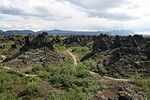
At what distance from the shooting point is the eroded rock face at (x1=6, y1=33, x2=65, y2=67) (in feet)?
168

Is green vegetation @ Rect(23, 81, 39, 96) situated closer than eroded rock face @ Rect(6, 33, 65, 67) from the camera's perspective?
Yes

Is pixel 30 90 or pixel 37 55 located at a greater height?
Result: pixel 37 55

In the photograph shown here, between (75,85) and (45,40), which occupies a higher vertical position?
(45,40)

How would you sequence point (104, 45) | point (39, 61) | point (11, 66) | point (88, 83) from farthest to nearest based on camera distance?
1. point (104, 45)
2. point (39, 61)
3. point (11, 66)
4. point (88, 83)

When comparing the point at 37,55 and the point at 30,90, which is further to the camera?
the point at 37,55

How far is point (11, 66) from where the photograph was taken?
47.8 metres

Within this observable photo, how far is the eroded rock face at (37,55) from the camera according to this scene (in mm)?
51350

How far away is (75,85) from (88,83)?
13.2 feet

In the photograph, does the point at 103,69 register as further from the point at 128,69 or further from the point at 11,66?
the point at 11,66

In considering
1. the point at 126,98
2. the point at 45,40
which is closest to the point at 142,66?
the point at 126,98

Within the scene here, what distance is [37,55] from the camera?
5612 cm

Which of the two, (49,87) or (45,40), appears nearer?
(49,87)

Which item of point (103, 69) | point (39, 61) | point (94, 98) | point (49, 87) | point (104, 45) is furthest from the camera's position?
point (104, 45)

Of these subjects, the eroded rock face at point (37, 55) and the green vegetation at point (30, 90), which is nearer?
the green vegetation at point (30, 90)
